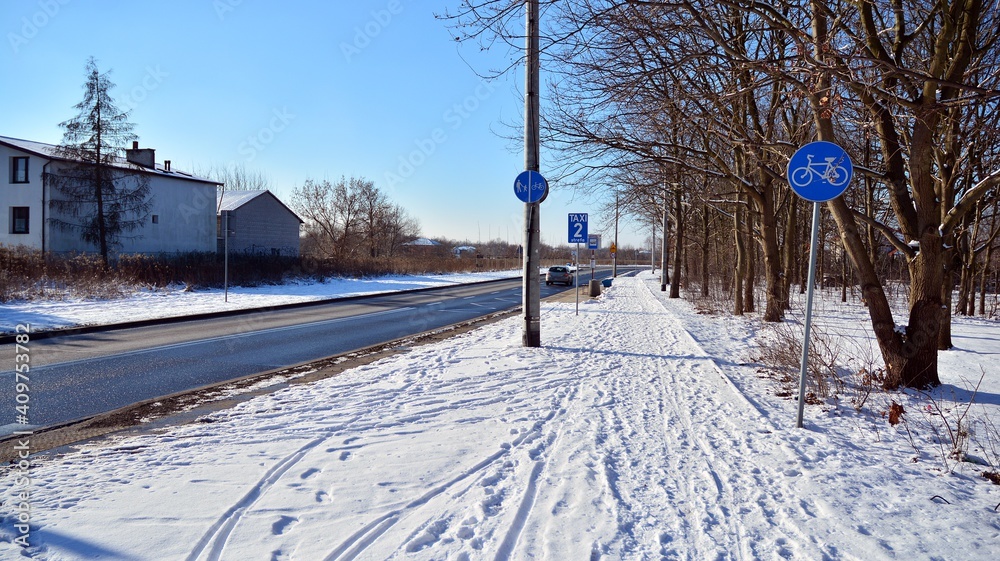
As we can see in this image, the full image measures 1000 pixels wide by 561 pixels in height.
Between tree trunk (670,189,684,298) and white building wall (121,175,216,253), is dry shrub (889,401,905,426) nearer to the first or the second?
tree trunk (670,189,684,298)

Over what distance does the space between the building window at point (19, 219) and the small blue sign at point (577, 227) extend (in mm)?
34839

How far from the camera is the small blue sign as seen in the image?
15.2m

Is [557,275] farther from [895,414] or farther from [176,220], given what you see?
[895,414]

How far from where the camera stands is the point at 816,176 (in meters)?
5.71

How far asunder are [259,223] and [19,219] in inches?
628

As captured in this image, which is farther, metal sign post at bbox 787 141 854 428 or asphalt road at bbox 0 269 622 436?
asphalt road at bbox 0 269 622 436

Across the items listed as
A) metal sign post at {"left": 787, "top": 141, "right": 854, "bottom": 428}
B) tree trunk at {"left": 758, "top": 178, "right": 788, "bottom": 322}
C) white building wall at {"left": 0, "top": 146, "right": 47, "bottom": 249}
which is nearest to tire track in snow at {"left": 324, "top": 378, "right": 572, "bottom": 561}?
metal sign post at {"left": 787, "top": 141, "right": 854, "bottom": 428}

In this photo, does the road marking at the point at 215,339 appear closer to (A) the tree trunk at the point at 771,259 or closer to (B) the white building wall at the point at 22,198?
(A) the tree trunk at the point at 771,259

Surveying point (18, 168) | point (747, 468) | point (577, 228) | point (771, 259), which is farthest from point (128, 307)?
point (18, 168)

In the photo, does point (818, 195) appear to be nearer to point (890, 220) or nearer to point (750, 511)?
point (750, 511)

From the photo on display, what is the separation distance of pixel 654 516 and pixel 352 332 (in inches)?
443

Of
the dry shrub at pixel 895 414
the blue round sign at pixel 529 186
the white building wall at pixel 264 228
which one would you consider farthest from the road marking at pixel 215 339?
the white building wall at pixel 264 228

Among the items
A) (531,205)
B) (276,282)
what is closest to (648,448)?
(531,205)

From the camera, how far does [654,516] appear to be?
12.1 feet
